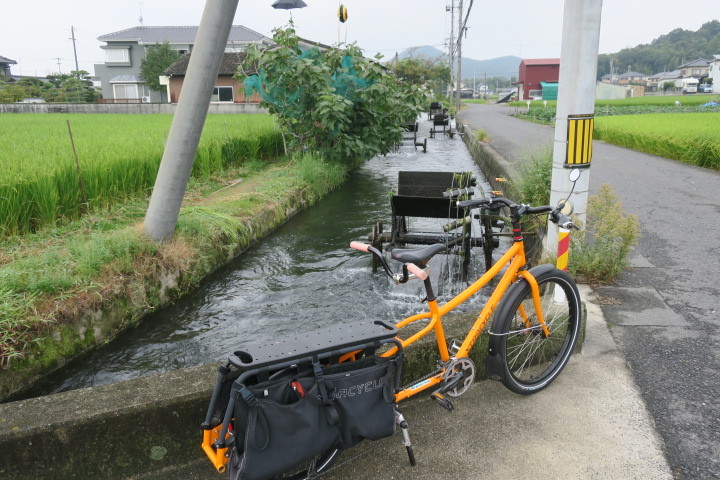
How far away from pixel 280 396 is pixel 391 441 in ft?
3.17

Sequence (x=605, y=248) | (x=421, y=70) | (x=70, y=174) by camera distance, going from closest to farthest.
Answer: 1. (x=605, y=248)
2. (x=70, y=174)
3. (x=421, y=70)

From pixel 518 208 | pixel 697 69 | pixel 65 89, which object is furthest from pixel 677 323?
pixel 697 69

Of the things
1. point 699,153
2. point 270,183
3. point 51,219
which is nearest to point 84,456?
point 51,219

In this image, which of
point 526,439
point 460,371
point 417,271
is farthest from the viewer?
point 460,371

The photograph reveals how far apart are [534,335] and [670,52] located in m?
143

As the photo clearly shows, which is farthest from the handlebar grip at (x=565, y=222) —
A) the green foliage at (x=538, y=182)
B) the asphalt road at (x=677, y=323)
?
the green foliage at (x=538, y=182)

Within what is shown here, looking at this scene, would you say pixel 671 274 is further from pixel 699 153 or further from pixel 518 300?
pixel 699 153

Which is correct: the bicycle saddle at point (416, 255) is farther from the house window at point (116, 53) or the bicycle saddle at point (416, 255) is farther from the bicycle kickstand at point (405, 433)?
the house window at point (116, 53)

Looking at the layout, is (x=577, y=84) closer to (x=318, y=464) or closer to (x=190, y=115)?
(x=318, y=464)

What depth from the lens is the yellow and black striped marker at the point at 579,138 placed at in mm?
4051

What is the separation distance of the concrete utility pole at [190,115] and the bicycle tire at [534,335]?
3863 millimetres

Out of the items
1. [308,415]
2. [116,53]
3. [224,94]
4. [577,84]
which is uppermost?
[116,53]

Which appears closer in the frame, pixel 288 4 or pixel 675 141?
pixel 288 4

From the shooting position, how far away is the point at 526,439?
2848 millimetres
